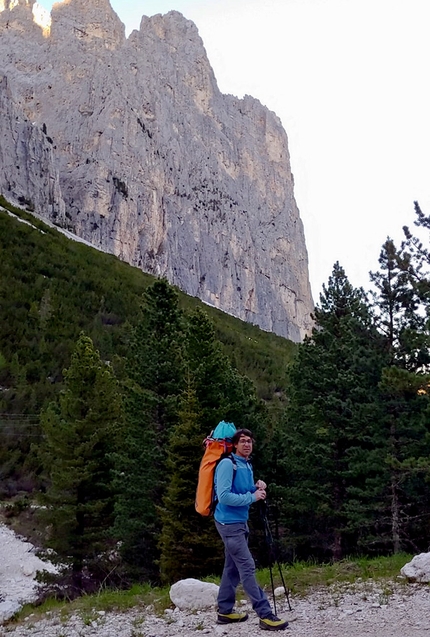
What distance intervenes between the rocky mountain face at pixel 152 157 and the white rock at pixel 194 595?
6807 centimetres

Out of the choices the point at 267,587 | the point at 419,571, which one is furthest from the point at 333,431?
the point at 419,571

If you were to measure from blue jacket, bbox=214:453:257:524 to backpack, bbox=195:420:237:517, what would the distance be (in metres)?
0.07

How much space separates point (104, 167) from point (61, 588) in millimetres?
86312

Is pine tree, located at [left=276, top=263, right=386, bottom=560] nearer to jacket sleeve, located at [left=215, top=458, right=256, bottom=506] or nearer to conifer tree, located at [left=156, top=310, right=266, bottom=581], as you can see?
conifer tree, located at [left=156, top=310, right=266, bottom=581]

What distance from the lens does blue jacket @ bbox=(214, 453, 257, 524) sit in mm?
5516

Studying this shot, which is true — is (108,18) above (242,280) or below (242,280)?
above

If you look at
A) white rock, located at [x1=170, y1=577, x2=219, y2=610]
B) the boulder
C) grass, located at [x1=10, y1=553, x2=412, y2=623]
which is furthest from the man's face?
the boulder

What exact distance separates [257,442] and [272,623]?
11925 millimetres

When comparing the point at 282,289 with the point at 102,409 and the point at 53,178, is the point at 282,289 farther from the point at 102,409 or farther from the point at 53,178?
the point at 102,409

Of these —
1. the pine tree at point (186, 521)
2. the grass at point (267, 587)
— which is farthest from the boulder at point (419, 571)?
the pine tree at point (186, 521)

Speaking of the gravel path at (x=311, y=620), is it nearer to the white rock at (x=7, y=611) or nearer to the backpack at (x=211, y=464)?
the white rock at (x=7, y=611)

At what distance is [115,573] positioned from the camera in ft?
49.9

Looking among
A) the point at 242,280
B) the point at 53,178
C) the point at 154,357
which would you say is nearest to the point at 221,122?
the point at 242,280

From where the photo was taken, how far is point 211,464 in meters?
5.67
